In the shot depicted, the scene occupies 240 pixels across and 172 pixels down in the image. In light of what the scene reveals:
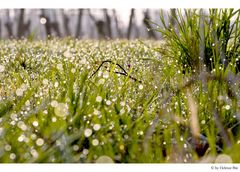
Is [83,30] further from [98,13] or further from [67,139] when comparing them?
[67,139]

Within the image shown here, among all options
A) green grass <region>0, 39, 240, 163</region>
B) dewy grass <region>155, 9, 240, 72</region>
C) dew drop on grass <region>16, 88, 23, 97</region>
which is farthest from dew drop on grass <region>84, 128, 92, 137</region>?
dewy grass <region>155, 9, 240, 72</region>

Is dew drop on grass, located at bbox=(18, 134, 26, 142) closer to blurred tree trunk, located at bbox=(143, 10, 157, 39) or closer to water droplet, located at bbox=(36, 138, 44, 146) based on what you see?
water droplet, located at bbox=(36, 138, 44, 146)

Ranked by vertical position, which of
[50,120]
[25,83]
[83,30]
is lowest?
[50,120]

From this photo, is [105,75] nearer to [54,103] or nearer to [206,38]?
[54,103]

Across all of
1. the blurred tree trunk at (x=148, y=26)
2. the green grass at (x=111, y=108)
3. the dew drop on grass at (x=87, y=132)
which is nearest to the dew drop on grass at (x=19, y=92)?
the green grass at (x=111, y=108)

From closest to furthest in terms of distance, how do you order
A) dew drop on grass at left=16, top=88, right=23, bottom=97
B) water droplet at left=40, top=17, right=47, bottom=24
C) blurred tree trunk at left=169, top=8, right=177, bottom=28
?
dew drop on grass at left=16, top=88, right=23, bottom=97, blurred tree trunk at left=169, top=8, right=177, bottom=28, water droplet at left=40, top=17, right=47, bottom=24
